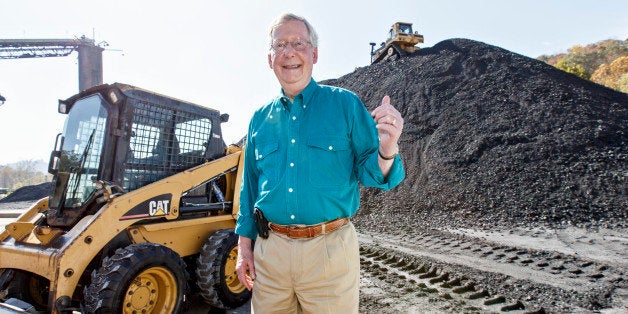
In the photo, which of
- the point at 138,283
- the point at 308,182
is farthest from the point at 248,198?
the point at 138,283

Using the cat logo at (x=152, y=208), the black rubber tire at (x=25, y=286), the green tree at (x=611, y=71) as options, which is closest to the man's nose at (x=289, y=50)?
the cat logo at (x=152, y=208)

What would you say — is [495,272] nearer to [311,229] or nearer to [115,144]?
[311,229]

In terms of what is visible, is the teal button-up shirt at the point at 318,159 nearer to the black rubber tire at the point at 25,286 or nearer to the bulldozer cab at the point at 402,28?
the black rubber tire at the point at 25,286

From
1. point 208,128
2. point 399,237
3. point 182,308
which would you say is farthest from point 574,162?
point 182,308

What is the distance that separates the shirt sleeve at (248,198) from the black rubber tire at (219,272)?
197cm

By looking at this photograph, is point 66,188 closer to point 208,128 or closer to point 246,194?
point 208,128

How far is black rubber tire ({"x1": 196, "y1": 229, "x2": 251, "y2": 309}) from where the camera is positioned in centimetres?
391

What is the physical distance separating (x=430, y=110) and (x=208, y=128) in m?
10.8

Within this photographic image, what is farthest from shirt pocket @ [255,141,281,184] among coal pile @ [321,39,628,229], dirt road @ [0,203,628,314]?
coal pile @ [321,39,628,229]

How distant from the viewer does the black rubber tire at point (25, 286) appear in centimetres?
391

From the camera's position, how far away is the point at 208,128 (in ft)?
15.7

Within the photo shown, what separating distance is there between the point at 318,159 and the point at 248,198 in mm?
579

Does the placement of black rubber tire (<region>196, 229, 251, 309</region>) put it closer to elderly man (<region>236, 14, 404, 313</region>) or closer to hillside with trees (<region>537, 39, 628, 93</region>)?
elderly man (<region>236, 14, 404, 313</region>)

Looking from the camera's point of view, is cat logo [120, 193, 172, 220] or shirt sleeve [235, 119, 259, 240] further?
cat logo [120, 193, 172, 220]
